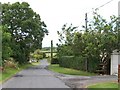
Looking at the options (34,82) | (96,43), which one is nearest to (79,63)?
(96,43)

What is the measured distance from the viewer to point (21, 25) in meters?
64.2

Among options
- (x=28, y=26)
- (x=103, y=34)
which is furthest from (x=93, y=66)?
(x=28, y=26)

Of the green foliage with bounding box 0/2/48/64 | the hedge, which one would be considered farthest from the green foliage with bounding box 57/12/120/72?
the green foliage with bounding box 0/2/48/64

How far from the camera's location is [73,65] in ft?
179

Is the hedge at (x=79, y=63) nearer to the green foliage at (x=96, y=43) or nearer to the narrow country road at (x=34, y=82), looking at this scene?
the green foliage at (x=96, y=43)

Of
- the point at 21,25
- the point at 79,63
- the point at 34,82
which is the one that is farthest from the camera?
the point at 21,25

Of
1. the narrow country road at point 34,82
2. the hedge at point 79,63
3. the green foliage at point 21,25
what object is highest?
the green foliage at point 21,25

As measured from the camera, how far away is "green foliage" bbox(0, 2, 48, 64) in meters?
64.4

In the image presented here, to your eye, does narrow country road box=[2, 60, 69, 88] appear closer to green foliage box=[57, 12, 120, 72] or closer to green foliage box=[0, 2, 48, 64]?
green foliage box=[57, 12, 120, 72]

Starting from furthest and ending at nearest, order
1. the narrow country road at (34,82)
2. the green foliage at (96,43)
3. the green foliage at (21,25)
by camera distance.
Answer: the green foliage at (21,25), the green foliage at (96,43), the narrow country road at (34,82)

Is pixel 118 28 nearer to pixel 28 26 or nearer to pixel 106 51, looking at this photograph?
pixel 106 51

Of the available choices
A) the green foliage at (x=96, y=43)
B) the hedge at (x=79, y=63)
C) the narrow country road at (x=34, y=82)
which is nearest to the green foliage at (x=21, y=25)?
the hedge at (x=79, y=63)

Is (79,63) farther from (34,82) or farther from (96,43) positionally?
(34,82)

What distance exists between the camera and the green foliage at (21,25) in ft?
211
